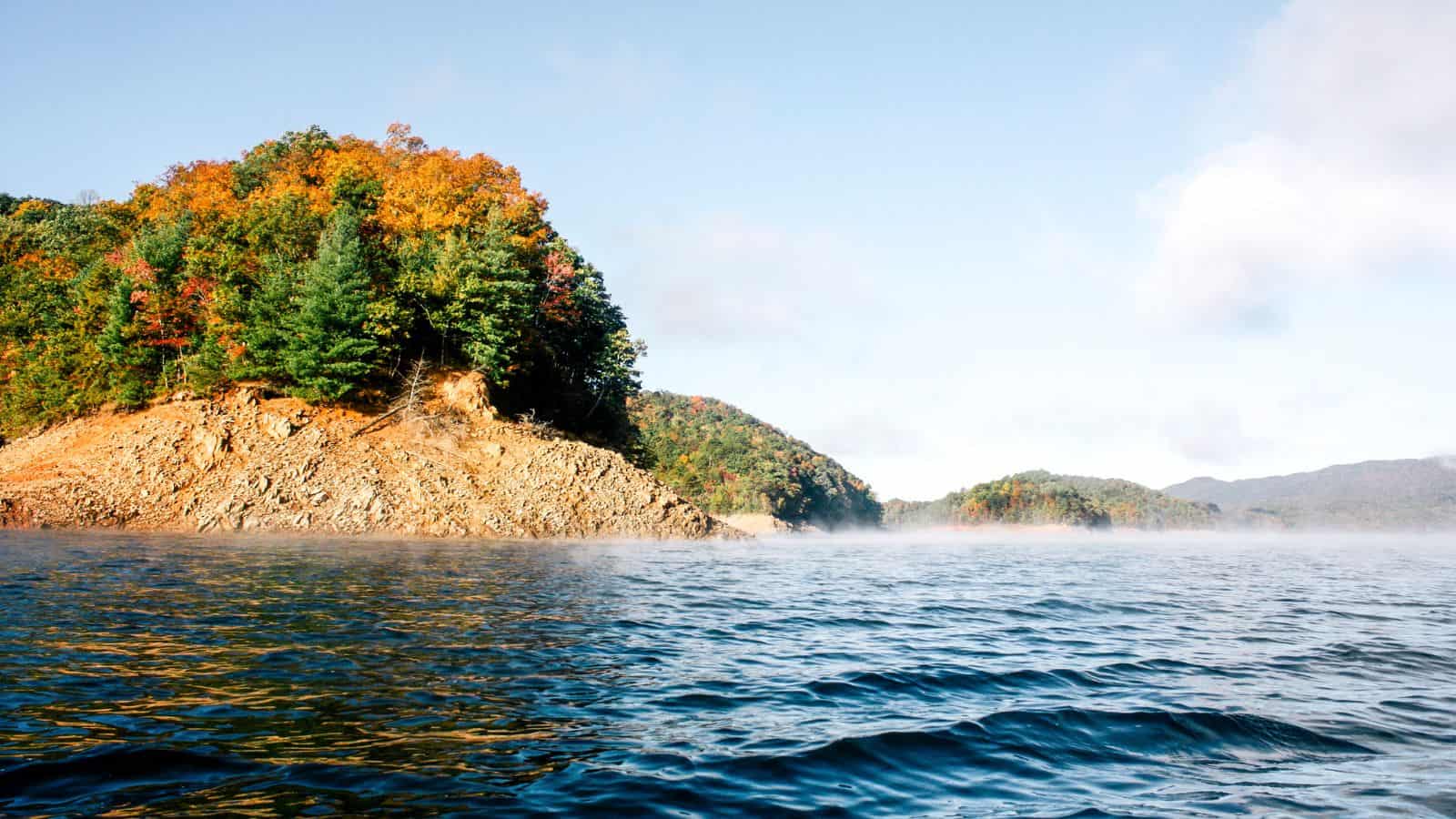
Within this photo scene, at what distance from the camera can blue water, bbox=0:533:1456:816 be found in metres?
6.16

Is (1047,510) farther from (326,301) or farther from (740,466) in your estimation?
(326,301)

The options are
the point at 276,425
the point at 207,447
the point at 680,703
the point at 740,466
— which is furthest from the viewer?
the point at 740,466

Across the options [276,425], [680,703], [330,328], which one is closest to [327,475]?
[276,425]

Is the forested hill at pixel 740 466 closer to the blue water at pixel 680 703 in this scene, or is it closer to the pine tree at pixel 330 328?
the pine tree at pixel 330 328

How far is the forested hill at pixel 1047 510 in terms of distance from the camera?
444 feet

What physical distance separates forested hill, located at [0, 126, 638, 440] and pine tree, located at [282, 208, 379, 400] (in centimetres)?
9

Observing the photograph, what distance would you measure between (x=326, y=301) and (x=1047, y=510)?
123359mm

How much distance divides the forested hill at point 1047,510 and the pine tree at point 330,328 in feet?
386

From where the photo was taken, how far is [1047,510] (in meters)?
134

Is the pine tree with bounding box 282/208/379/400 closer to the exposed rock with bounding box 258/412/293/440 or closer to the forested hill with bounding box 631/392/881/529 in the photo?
the exposed rock with bounding box 258/412/293/440

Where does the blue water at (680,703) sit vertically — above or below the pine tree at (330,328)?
below

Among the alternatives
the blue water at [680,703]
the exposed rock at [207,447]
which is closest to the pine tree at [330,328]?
the exposed rock at [207,447]

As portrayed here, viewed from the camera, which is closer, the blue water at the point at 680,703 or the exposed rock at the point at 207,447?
the blue water at the point at 680,703

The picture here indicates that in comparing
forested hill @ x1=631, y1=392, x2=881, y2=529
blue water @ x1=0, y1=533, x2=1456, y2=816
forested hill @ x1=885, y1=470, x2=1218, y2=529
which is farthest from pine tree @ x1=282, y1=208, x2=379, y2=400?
forested hill @ x1=885, y1=470, x2=1218, y2=529
